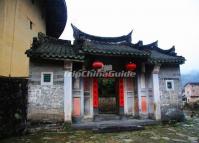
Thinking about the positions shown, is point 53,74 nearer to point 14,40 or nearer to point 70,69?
point 70,69

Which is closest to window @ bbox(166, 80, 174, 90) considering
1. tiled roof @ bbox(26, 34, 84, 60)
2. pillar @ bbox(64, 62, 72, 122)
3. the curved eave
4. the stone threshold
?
the stone threshold

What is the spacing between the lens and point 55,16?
1491cm

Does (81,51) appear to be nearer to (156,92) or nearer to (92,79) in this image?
(92,79)

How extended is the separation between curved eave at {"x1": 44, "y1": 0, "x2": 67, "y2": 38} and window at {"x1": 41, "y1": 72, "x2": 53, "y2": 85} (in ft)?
16.4

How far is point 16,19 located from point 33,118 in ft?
16.0

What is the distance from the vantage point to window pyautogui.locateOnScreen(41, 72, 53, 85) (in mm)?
9498

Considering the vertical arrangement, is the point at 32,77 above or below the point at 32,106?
above

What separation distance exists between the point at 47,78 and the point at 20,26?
3368 millimetres

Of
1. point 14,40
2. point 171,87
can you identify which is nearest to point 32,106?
point 14,40

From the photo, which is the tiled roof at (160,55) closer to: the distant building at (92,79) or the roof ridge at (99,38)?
the distant building at (92,79)

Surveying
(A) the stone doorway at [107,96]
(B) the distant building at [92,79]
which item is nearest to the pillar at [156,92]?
(B) the distant building at [92,79]

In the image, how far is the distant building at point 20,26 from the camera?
962 centimetres

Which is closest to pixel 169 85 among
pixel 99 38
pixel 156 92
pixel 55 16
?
pixel 156 92

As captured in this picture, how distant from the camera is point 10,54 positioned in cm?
994
